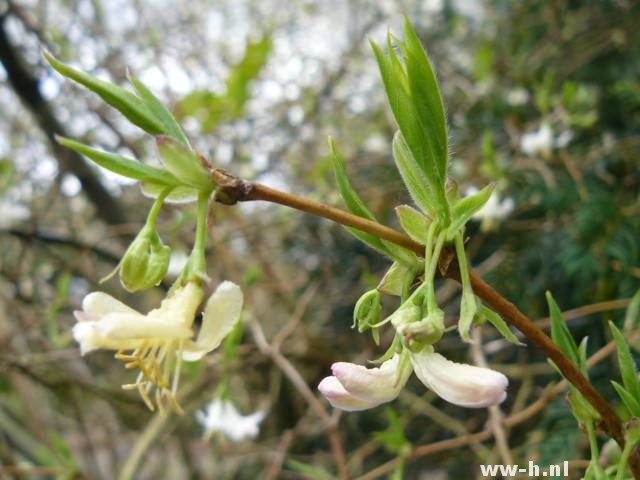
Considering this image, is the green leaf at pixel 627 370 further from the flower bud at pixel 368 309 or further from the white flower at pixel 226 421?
the white flower at pixel 226 421

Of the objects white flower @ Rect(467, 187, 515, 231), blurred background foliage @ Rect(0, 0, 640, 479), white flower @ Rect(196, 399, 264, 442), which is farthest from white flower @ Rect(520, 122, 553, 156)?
white flower @ Rect(196, 399, 264, 442)

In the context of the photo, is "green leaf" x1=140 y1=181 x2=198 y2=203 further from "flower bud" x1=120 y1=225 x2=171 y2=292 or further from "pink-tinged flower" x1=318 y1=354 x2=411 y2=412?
"pink-tinged flower" x1=318 y1=354 x2=411 y2=412

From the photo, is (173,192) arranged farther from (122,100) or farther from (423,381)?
(423,381)

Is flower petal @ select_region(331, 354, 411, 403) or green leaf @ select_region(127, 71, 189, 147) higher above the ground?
Answer: green leaf @ select_region(127, 71, 189, 147)

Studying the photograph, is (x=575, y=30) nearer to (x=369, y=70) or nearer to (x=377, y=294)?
(x=369, y=70)

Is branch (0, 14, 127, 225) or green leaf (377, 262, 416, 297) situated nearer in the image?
green leaf (377, 262, 416, 297)

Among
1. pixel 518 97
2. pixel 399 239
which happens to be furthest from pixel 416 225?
pixel 518 97

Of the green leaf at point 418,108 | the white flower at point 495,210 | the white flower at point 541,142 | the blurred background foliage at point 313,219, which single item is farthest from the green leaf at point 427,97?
the white flower at point 541,142
